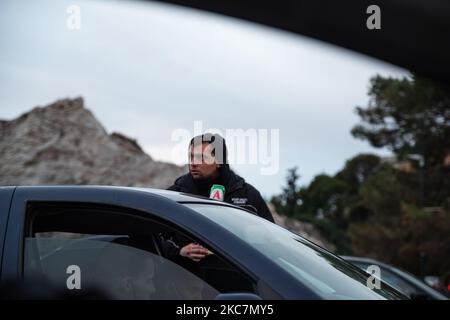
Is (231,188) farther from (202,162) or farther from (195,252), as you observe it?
(195,252)

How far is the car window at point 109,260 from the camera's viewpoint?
2.69m

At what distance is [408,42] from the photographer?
17.3 meters

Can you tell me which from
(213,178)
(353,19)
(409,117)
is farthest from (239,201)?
(409,117)

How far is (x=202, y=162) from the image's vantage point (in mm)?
4645

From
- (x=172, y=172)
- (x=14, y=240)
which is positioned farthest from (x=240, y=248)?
(x=172, y=172)

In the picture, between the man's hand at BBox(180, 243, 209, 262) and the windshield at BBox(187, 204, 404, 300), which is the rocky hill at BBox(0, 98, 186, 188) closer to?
the windshield at BBox(187, 204, 404, 300)

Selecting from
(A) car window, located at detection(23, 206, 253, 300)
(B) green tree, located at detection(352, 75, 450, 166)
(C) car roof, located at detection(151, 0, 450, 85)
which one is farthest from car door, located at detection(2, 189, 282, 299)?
(B) green tree, located at detection(352, 75, 450, 166)

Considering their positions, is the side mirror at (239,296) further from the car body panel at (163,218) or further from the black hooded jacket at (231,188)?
the black hooded jacket at (231,188)

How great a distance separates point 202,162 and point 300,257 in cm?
190

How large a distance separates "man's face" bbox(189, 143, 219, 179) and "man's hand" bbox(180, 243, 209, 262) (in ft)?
6.47

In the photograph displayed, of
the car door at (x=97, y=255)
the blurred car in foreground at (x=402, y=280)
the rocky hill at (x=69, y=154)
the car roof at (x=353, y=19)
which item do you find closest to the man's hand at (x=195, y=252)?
the car door at (x=97, y=255)

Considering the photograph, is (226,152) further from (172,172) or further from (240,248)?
(172,172)

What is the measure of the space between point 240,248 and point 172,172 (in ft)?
28.9

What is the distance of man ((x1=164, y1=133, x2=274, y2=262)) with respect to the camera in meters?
4.64
